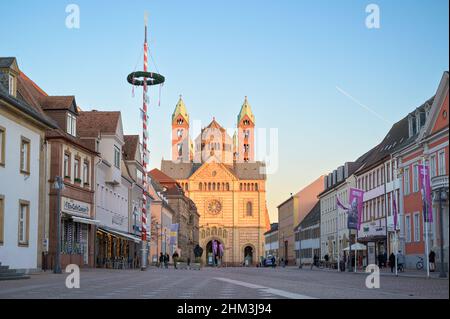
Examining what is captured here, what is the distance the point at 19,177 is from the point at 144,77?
12.0m

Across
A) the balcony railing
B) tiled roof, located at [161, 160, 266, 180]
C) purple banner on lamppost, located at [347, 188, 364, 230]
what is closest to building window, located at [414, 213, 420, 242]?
purple banner on lamppost, located at [347, 188, 364, 230]

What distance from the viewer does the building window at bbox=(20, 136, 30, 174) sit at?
34156 mm

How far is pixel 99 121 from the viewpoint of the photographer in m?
53.6

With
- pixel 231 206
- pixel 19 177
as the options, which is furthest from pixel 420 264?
pixel 231 206

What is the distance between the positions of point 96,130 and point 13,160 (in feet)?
58.6

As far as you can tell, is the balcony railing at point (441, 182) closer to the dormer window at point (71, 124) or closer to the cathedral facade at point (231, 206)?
the dormer window at point (71, 124)

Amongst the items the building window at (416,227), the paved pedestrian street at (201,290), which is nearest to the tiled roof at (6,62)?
the paved pedestrian street at (201,290)

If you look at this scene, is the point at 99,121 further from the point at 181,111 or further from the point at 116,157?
the point at 181,111

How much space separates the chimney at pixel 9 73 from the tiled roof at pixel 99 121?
15738 millimetres

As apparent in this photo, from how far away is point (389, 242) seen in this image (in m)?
63.3

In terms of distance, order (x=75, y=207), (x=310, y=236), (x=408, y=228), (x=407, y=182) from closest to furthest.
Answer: (x=75, y=207), (x=407, y=182), (x=408, y=228), (x=310, y=236)

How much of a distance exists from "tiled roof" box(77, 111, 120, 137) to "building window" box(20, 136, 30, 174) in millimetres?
15983
